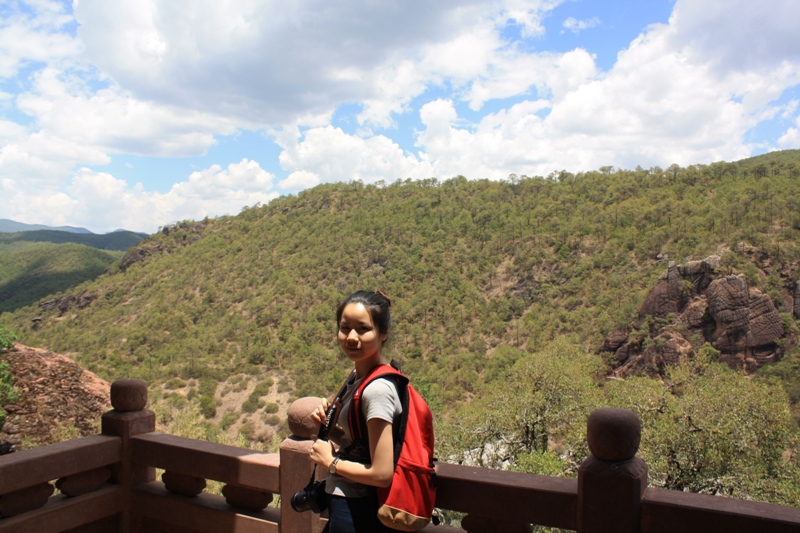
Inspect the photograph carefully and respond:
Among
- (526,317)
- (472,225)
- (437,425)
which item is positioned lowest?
(437,425)

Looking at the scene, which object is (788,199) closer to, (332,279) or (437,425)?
(437,425)

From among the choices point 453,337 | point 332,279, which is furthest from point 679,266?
point 332,279

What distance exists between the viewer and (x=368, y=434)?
160cm

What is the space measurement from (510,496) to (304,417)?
0.96m

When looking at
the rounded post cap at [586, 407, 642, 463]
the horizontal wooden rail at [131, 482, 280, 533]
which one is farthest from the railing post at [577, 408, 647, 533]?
the horizontal wooden rail at [131, 482, 280, 533]

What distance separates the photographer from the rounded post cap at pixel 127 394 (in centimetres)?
329

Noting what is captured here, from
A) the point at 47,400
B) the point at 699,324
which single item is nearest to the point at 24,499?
the point at 47,400

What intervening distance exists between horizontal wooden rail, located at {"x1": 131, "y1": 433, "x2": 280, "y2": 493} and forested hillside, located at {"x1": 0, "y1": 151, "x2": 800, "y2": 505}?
11.5 meters

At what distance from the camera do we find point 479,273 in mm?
44438

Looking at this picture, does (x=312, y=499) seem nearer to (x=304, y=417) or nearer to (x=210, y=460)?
(x=304, y=417)

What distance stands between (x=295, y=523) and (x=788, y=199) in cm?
4124

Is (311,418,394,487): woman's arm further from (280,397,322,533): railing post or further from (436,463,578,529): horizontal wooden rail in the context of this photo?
(280,397,322,533): railing post

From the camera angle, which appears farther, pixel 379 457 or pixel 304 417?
pixel 304 417

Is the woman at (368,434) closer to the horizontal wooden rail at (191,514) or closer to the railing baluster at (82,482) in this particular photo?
the horizontal wooden rail at (191,514)
